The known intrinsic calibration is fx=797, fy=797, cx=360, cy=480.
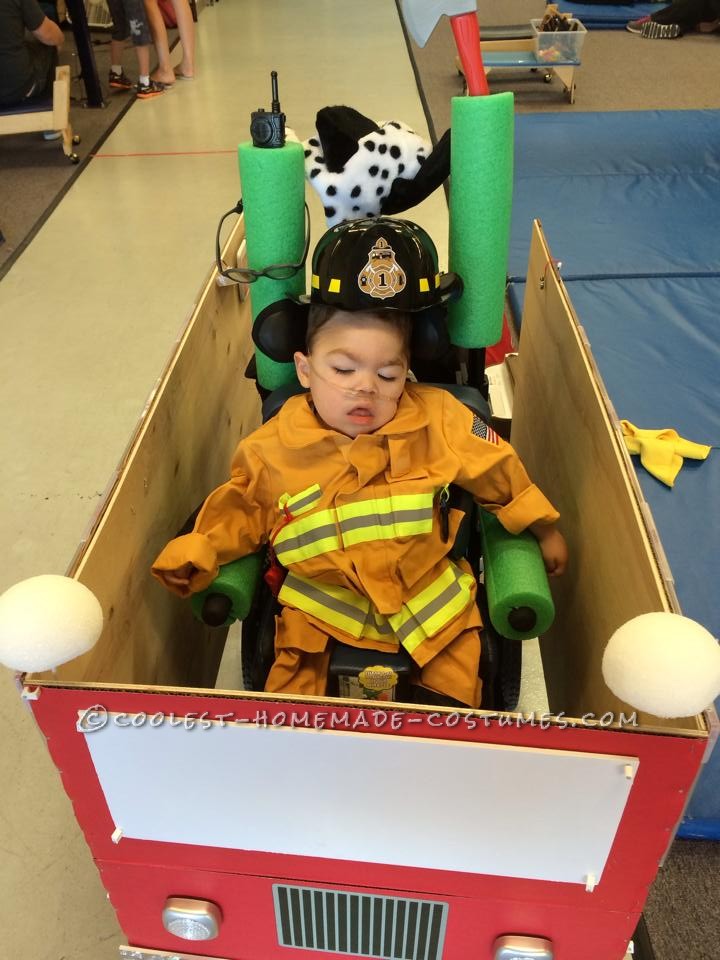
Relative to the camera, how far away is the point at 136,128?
13.4 feet

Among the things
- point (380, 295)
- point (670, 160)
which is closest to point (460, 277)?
point (380, 295)

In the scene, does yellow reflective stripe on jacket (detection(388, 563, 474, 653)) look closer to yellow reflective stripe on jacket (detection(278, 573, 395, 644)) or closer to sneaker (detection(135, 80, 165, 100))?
yellow reflective stripe on jacket (detection(278, 573, 395, 644))

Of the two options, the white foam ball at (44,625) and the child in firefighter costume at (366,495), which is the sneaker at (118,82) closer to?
the child in firefighter costume at (366,495)

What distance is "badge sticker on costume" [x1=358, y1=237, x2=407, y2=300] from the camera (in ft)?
3.44

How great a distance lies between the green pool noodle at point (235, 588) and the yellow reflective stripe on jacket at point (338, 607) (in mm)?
47

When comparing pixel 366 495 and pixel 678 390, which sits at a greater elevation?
pixel 366 495

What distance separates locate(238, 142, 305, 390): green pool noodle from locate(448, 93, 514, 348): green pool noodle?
24cm

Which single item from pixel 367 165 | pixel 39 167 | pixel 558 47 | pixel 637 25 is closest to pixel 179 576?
pixel 367 165

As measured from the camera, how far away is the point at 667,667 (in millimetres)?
638

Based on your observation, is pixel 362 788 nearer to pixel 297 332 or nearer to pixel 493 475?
pixel 493 475

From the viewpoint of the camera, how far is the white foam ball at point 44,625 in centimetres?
69

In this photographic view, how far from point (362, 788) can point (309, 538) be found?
A: 398 millimetres

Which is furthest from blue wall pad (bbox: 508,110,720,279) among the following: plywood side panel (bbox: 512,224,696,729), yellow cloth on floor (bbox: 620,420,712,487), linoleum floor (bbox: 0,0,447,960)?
plywood side panel (bbox: 512,224,696,729)

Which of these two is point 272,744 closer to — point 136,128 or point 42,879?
point 42,879
